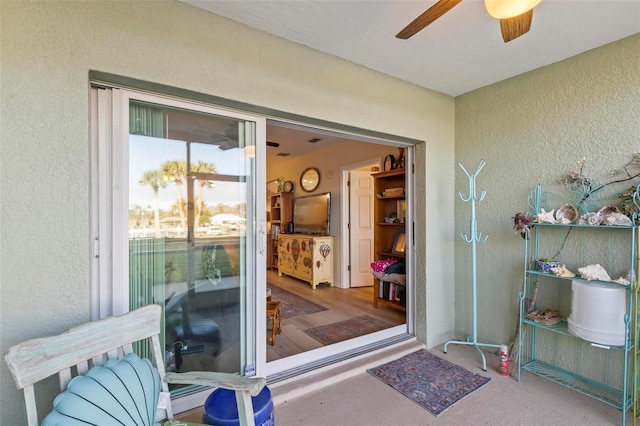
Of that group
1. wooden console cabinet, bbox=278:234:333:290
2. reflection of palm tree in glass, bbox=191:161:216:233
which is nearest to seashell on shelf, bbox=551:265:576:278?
reflection of palm tree in glass, bbox=191:161:216:233

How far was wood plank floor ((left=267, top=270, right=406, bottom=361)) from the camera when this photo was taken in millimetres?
2828

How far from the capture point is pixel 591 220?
6.50ft

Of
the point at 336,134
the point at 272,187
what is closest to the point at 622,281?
the point at 336,134

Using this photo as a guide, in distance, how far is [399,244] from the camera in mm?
4043

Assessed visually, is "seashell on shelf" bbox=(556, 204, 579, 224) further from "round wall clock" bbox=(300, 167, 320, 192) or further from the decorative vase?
"round wall clock" bbox=(300, 167, 320, 192)

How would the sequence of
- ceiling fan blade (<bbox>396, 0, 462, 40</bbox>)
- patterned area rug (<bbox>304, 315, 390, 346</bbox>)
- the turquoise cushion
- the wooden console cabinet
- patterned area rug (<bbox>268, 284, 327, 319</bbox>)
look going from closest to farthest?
the turquoise cushion, ceiling fan blade (<bbox>396, 0, 462, 40</bbox>), patterned area rug (<bbox>304, 315, 390, 346</bbox>), patterned area rug (<bbox>268, 284, 327, 319</bbox>), the wooden console cabinet

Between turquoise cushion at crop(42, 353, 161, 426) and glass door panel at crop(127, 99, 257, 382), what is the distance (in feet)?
1.73

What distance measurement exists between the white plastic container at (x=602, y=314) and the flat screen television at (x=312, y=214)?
12.6ft

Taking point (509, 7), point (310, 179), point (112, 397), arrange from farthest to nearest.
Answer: point (310, 179) < point (509, 7) < point (112, 397)

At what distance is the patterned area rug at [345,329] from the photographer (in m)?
3.02

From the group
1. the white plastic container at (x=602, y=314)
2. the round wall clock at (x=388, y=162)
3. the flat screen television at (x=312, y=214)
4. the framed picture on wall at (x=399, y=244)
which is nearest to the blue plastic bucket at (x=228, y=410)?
the white plastic container at (x=602, y=314)

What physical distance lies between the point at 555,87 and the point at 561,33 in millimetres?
503

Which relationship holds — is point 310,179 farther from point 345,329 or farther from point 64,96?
point 64,96

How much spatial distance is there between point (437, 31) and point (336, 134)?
100 centimetres
